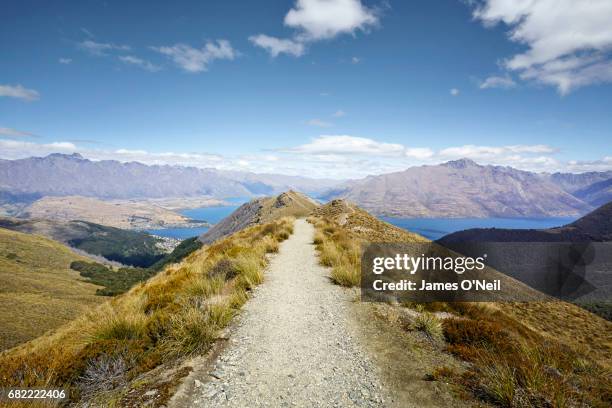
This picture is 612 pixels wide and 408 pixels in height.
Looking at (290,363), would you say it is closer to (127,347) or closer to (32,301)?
(127,347)

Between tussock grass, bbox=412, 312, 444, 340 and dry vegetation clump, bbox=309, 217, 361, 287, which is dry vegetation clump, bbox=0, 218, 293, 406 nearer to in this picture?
dry vegetation clump, bbox=309, 217, 361, 287

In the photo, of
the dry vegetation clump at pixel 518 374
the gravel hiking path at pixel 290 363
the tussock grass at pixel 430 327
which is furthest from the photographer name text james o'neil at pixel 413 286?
the dry vegetation clump at pixel 518 374

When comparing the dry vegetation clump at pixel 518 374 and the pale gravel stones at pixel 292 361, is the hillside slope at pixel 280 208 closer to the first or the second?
the pale gravel stones at pixel 292 361

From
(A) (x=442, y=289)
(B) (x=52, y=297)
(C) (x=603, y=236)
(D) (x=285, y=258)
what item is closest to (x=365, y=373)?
(A) (x=442, y=289)

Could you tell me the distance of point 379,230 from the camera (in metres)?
31.8

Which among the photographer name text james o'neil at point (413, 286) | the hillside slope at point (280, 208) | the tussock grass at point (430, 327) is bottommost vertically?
the hillside slope at point (280, 208)

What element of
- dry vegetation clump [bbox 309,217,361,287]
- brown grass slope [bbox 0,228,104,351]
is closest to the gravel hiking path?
dry vegetation clump [bbox 309,217,361,287]

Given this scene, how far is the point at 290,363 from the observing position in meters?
6.81

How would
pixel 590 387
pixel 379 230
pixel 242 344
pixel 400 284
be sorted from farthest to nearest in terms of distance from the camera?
pixel 379 230
pixel 400 284
pixel 242 344
pixel 590 387

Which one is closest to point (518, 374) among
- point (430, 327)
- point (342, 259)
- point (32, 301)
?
point (430, 327)

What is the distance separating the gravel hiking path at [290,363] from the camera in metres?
5.60

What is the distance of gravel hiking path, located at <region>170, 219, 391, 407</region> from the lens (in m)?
5.60

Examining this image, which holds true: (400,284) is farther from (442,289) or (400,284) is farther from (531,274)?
(531,274)

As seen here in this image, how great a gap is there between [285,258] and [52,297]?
302ft
